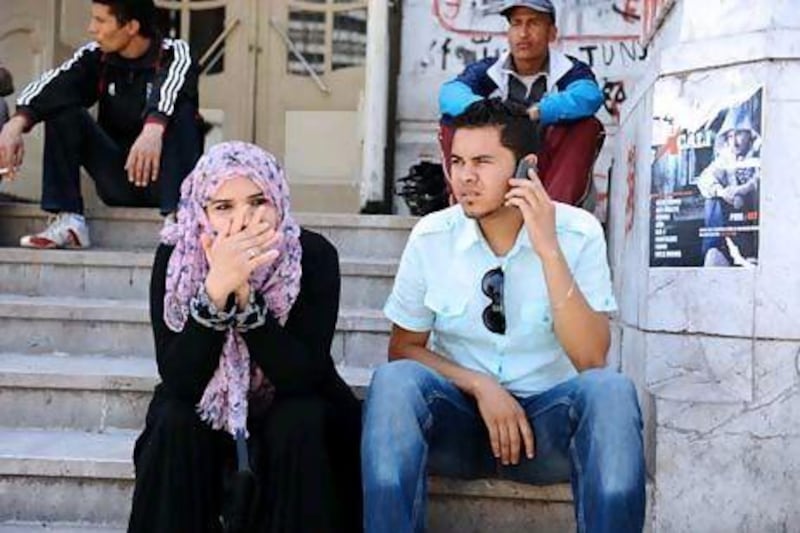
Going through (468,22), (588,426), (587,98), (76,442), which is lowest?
(76,442)

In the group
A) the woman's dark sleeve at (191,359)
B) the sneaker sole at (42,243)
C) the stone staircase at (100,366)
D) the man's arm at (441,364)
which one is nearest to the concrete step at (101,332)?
the stone staircase at (100,366)

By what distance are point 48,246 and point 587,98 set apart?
241 cm

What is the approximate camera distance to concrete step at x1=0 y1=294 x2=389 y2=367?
13.7 feet

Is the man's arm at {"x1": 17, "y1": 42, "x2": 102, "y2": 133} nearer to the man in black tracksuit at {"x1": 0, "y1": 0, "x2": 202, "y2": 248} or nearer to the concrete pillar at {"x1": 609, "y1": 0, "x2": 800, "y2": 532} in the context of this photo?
the man in black tracksuit at {"x1": 0, "y1": 0, "x2": 202, "y2": 248}

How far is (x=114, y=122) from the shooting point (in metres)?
5.18

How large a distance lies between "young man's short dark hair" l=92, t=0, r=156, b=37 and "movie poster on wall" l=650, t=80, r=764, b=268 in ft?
8.35

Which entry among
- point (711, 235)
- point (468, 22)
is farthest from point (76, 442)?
point (468, 22)

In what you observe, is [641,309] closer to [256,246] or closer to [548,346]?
[548,346]

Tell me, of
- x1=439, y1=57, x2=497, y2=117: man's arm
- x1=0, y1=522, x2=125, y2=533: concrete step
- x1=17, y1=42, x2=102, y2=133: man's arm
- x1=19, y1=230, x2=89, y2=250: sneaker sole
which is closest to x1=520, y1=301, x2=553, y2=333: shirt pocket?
x1=0, y1=522, x2=125, y2=533: concrete step

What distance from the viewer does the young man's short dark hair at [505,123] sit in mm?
3021

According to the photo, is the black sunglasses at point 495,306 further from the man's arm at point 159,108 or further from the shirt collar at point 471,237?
the man's arm at point 159,108

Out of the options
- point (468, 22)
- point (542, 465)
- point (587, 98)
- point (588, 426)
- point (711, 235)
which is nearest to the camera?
point (588, 426)

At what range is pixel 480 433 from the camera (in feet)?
9.80

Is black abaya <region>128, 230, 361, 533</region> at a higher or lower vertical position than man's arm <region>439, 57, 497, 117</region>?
lower
